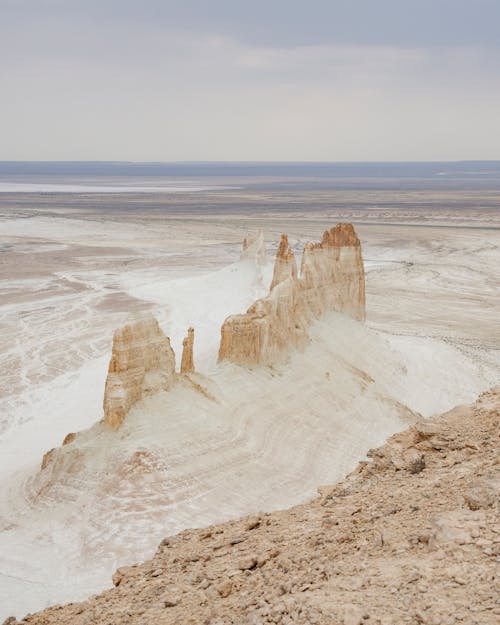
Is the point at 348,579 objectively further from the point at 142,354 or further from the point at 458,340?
the point at 458,340

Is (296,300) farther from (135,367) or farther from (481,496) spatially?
(481,496)

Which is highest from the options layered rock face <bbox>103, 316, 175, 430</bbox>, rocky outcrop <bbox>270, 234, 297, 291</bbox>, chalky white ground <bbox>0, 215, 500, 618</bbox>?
rocky outcrop <bbox>270, 234, 297, 291</bbox>

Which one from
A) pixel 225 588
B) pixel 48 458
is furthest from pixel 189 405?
pixel 225 588

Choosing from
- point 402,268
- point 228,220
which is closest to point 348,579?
point 402,268

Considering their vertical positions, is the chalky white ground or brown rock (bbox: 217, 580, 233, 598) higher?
brown rock (bbox: 217, 580, 233, 598)

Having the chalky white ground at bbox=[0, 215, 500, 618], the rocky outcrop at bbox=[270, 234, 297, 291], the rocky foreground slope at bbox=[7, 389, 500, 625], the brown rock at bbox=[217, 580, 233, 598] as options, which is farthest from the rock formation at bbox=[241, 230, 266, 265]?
the brown rock at bbox=[217, 580, 233, 598]

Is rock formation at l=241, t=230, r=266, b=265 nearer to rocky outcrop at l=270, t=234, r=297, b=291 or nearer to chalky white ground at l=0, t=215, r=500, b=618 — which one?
chalky white ground at l=0, t=215, r=500, b=618

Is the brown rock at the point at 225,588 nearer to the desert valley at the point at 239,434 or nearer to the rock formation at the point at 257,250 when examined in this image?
the desert valley at the point at 239,434
